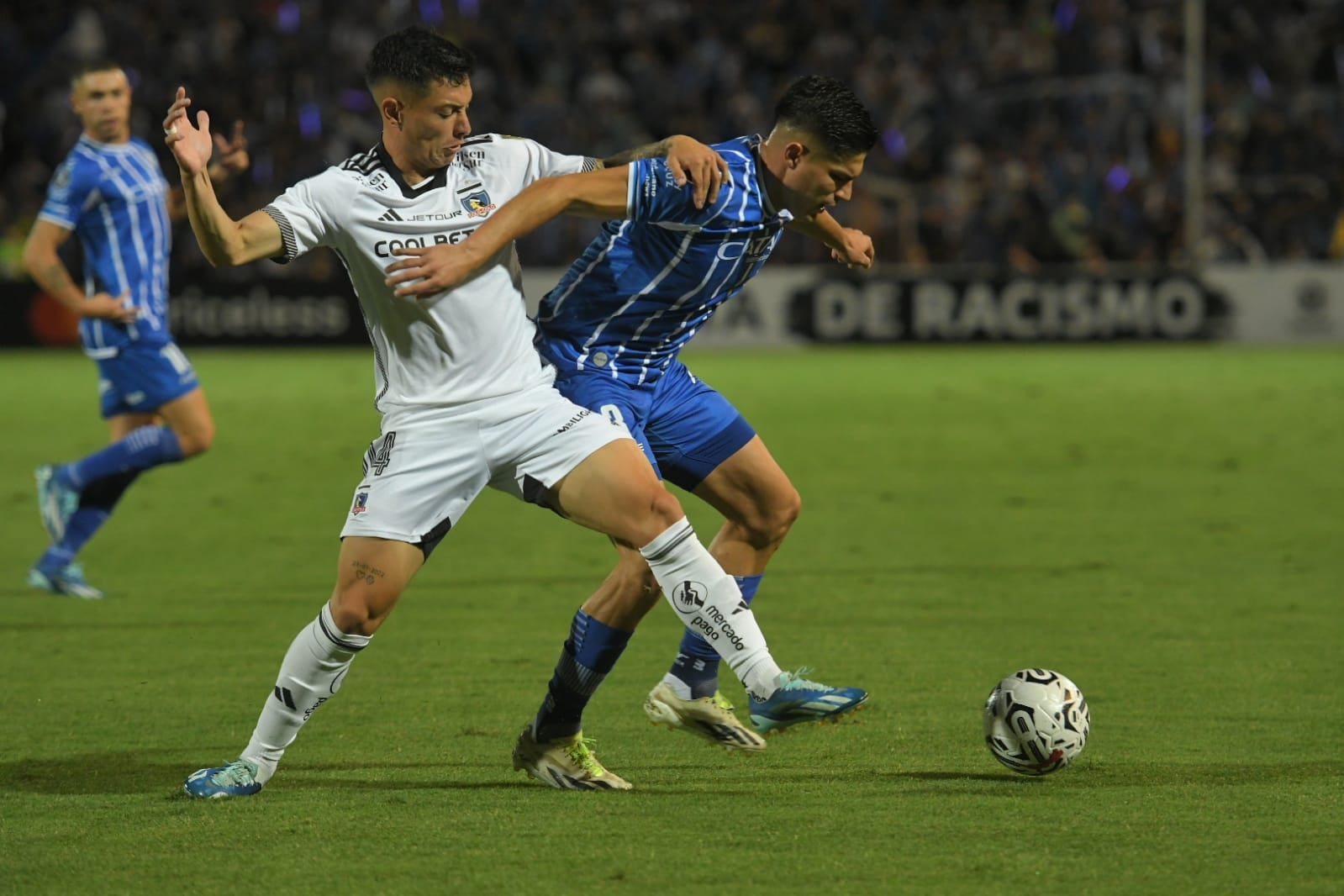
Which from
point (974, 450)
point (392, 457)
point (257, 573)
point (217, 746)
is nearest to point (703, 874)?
point (392, 457)

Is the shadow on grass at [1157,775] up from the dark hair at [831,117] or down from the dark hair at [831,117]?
down

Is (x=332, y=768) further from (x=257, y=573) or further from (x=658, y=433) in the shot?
(x=257, y=573)

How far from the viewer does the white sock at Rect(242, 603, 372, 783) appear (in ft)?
16.0

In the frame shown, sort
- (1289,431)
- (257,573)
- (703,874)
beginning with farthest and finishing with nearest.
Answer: (1289,431)
(257,573)
(703,874)

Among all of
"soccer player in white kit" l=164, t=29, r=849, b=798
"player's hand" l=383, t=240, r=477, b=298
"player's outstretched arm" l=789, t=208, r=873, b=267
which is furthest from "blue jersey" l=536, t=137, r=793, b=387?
"player's hand" l=383, t=240, r=477, b=298

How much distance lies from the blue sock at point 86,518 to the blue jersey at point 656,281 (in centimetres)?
355

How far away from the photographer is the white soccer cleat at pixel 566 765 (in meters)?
5.08

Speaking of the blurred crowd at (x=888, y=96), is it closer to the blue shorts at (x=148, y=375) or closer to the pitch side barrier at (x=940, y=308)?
the pitch side barrier at (x=940, y=308)

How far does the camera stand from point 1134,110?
2586cm

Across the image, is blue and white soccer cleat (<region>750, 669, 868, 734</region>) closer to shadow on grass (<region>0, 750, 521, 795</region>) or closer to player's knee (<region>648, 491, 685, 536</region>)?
player's knee (<region>648, 491, 685, 536</region>)

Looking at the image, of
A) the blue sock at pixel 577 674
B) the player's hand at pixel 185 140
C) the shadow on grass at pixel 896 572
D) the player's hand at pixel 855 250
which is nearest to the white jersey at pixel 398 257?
the player's hand at pixel 185 140

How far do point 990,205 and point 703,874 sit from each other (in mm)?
21403

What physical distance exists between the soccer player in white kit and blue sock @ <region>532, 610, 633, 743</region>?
13cm

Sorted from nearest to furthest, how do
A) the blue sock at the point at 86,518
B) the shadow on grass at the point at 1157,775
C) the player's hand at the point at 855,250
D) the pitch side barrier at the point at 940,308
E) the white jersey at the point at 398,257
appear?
the white jersey at the point at 398,257, the shadow on grass at the point at 1157,775, the player's hand at the point at 855,250, the blue sock at the point at 86,518, the pitch side barrier at the point at 940,308
